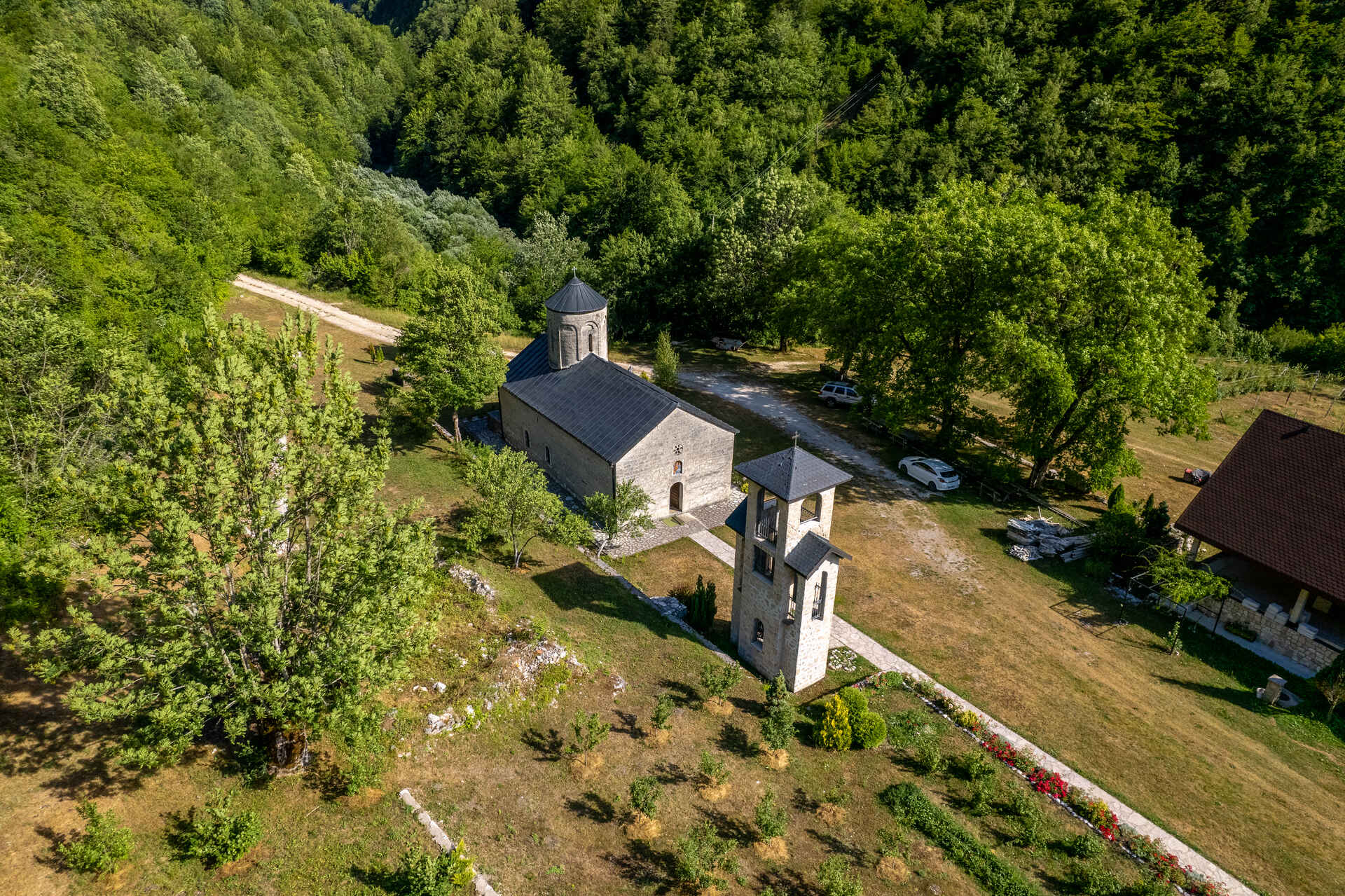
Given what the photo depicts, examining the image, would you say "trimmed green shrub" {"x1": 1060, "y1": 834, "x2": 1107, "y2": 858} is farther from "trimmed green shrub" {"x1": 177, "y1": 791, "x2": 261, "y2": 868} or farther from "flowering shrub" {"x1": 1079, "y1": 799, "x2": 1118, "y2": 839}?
"trimmed green shrub" {"x1": 177, "y1": 791, "x2": 261, "y2": 868}

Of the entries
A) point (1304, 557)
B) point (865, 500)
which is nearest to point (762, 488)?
point (865, 500)

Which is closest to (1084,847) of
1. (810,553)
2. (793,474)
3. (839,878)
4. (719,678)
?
(839,878)

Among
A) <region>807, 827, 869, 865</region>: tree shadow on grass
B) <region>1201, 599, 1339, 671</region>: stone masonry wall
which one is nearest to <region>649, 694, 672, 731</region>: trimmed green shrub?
<region>807, 827, 869, 865</region>: tree shadow on grass

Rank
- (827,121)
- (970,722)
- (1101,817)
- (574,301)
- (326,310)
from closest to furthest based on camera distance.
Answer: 1. (1101,817)
2. (970,722)
3. (574,301)
4. (326,310)
5. (827,121)

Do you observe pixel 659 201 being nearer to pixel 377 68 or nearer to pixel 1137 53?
pixel 1137 53

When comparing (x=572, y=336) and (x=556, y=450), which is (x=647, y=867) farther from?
(x=572, y=336)
